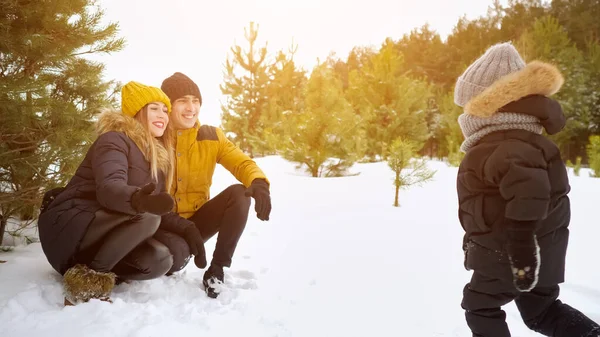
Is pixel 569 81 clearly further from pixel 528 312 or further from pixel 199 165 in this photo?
pixel 199 165

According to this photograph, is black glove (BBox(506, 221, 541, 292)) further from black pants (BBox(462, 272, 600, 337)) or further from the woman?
the woman

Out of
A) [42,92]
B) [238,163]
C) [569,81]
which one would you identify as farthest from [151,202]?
[569,81]

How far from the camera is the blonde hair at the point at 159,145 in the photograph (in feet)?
7.57

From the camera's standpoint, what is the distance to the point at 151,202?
1.85 metres

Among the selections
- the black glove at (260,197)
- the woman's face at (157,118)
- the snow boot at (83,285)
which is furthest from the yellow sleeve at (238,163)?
the snow boot at (83,285)

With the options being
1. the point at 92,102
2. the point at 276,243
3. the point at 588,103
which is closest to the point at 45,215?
the point at 92,102

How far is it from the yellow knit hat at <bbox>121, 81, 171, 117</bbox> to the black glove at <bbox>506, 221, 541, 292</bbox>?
2059 millimetres

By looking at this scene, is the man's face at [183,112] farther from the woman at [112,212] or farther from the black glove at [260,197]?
the black glove at [260,197]

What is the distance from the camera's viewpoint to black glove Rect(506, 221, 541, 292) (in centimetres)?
154

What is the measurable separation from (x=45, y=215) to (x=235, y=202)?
1091 millimetres

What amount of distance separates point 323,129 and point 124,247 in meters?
7.28

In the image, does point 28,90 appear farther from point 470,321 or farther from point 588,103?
point 588,103

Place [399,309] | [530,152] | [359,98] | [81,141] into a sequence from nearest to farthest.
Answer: [530,152]
[399,309]
[81,141]
[359,98]

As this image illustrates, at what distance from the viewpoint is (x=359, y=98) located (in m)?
14.4
